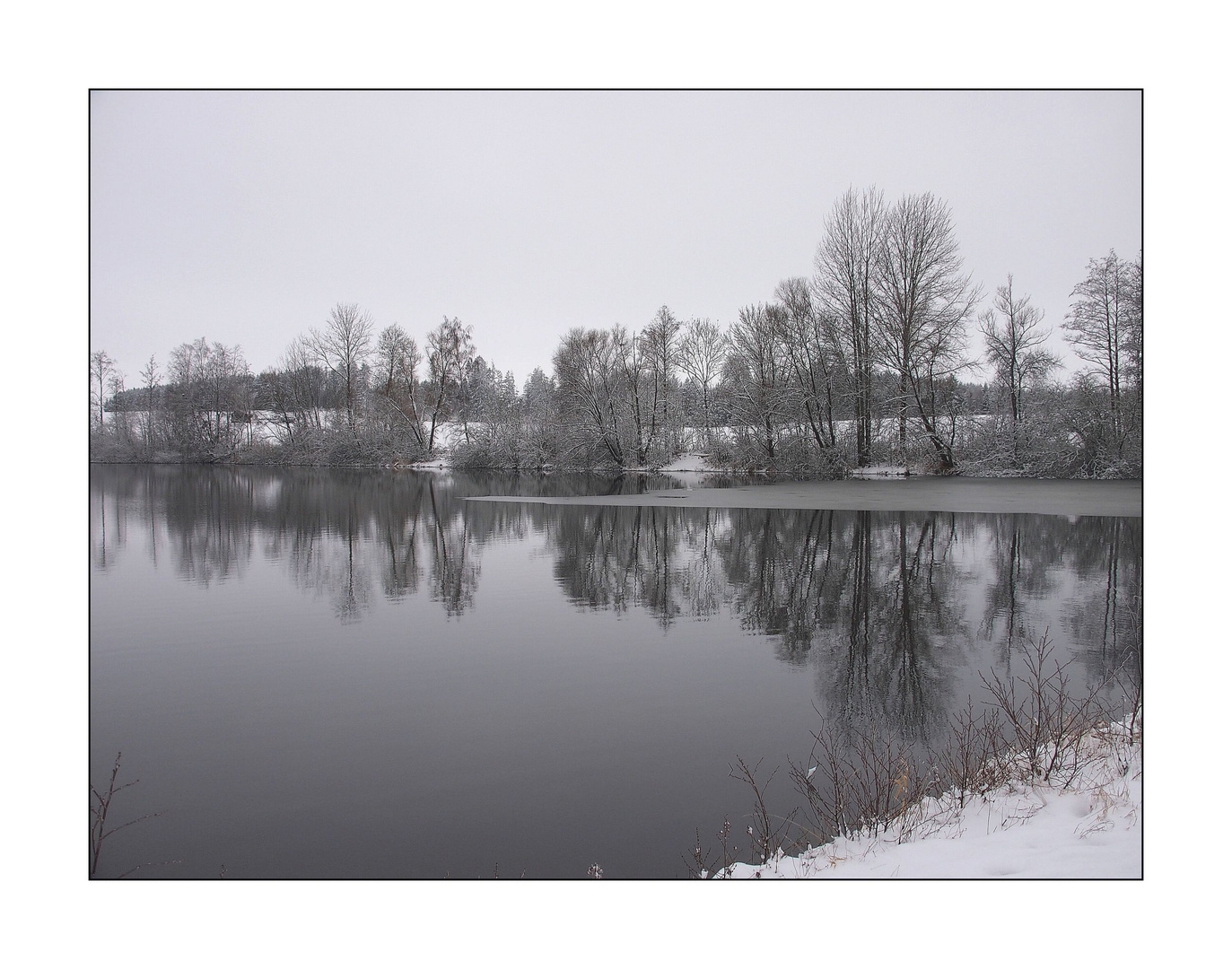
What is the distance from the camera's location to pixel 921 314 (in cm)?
3169

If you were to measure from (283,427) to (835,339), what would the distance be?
3708 cm

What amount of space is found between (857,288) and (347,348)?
33839mm

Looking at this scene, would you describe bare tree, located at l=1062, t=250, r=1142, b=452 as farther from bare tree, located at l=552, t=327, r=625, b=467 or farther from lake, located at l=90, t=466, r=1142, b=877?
bare tree, located at l=552, t=327, r=625, b=467

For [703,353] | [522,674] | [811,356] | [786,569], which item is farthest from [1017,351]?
[522,674]

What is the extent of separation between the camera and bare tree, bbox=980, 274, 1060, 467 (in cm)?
2932

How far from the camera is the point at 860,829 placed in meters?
3.64

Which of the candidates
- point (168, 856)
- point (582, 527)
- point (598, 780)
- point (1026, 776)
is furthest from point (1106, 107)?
point (582, 527)

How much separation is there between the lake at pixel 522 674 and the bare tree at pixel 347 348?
33765mm

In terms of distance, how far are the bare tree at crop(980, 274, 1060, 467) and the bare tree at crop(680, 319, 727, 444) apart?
17345 millimetres

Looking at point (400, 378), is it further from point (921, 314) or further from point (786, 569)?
point (786, 569)

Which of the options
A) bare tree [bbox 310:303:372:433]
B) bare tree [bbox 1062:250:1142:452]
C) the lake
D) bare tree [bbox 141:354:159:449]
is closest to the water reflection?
the lake

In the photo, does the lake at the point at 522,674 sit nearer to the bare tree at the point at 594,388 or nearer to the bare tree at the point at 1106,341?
the bare tree at the point at 1106,341

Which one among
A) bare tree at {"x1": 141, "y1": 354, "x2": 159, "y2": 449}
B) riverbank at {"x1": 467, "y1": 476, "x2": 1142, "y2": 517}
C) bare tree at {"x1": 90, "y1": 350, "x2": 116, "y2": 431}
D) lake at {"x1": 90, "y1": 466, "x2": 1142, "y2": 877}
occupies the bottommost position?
lake at {"x1": 90, "y1": 466, "x2": 1142, "y2": 877}

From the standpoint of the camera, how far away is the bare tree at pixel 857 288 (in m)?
32.3
